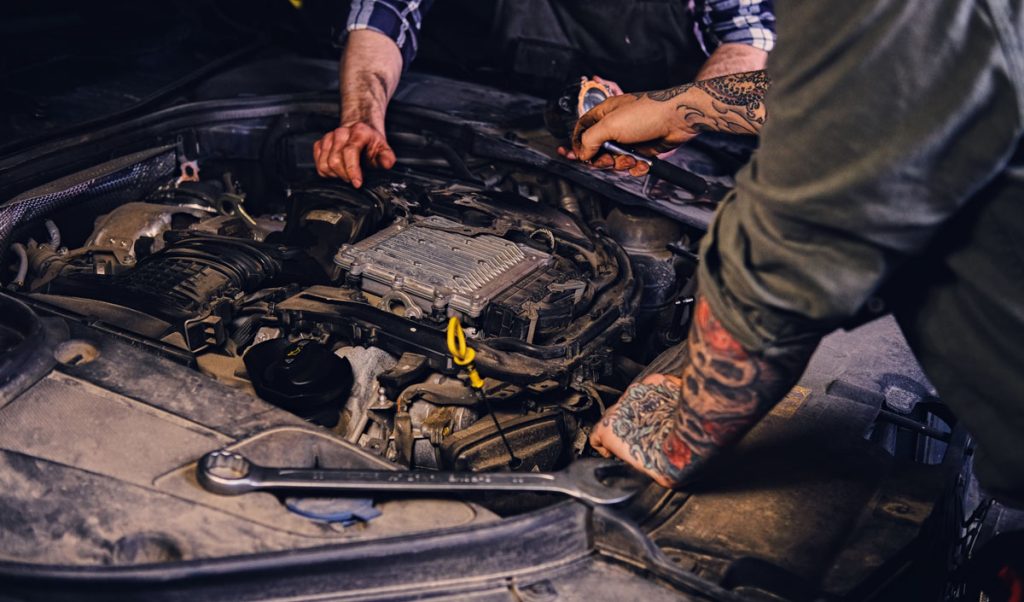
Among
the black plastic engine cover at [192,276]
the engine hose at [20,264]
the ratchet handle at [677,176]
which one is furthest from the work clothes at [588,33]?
the engine hose at [20,264]

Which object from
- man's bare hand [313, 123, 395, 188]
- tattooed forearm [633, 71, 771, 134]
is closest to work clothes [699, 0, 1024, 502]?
tattooed forearm [633, 71, 771, 134]

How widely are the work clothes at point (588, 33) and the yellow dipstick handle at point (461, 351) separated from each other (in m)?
1.32

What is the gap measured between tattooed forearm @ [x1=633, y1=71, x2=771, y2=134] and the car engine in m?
0.44

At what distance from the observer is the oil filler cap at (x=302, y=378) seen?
4.64ft

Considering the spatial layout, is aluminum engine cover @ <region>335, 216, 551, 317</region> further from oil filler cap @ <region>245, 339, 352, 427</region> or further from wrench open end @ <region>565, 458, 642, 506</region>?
wrench open end @ <region>565, 458, 642, 506</region>

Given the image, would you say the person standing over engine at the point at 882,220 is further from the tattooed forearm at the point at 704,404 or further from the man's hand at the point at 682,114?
the man's hand at the point at 682,114

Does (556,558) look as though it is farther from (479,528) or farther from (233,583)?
(233,583)

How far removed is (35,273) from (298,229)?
21.4 inches

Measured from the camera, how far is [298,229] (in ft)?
6.04

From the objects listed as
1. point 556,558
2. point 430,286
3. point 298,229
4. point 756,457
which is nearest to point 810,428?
point 756,457

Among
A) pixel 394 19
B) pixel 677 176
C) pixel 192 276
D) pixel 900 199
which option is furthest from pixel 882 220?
pixel 394 19

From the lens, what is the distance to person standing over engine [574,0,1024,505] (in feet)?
2.68

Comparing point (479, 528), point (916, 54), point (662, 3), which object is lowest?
point (479, 528)

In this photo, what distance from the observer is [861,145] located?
852 mm
